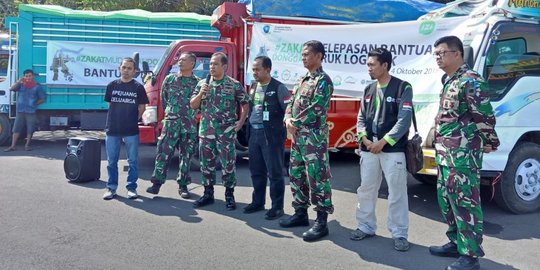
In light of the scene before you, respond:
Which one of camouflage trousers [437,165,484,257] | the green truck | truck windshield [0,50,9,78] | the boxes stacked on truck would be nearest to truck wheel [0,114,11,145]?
the green truck

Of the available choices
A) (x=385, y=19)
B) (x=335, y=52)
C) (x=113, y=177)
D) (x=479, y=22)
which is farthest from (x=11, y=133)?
(x=479, y=22)

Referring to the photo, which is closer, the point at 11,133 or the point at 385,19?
the point at 385,19

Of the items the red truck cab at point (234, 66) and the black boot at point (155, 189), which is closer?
the black boot at point (155, 189)

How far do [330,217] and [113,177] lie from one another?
2925 mm

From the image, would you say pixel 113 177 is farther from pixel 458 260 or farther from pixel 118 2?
pixel 118 2

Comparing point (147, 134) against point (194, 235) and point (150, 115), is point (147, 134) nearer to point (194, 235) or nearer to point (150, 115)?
point (150, 115)

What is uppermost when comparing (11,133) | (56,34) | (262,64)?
(56,34)

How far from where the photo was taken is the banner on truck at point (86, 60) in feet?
37.1

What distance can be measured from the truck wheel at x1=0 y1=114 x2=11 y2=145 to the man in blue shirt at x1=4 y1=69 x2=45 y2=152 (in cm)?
57

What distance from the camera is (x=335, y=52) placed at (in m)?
7.95

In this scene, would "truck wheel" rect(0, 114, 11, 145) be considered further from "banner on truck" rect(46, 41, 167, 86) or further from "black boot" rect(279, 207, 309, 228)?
"black boot" rect(279, 207, 309, 228)

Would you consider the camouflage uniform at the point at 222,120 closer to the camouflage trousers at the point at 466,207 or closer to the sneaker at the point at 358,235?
the sneaker at the point at 358,235

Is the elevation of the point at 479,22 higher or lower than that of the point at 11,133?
higher

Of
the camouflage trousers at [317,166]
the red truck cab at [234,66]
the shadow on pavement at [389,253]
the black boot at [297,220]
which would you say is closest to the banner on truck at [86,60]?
the red truck cab at [234,66]
